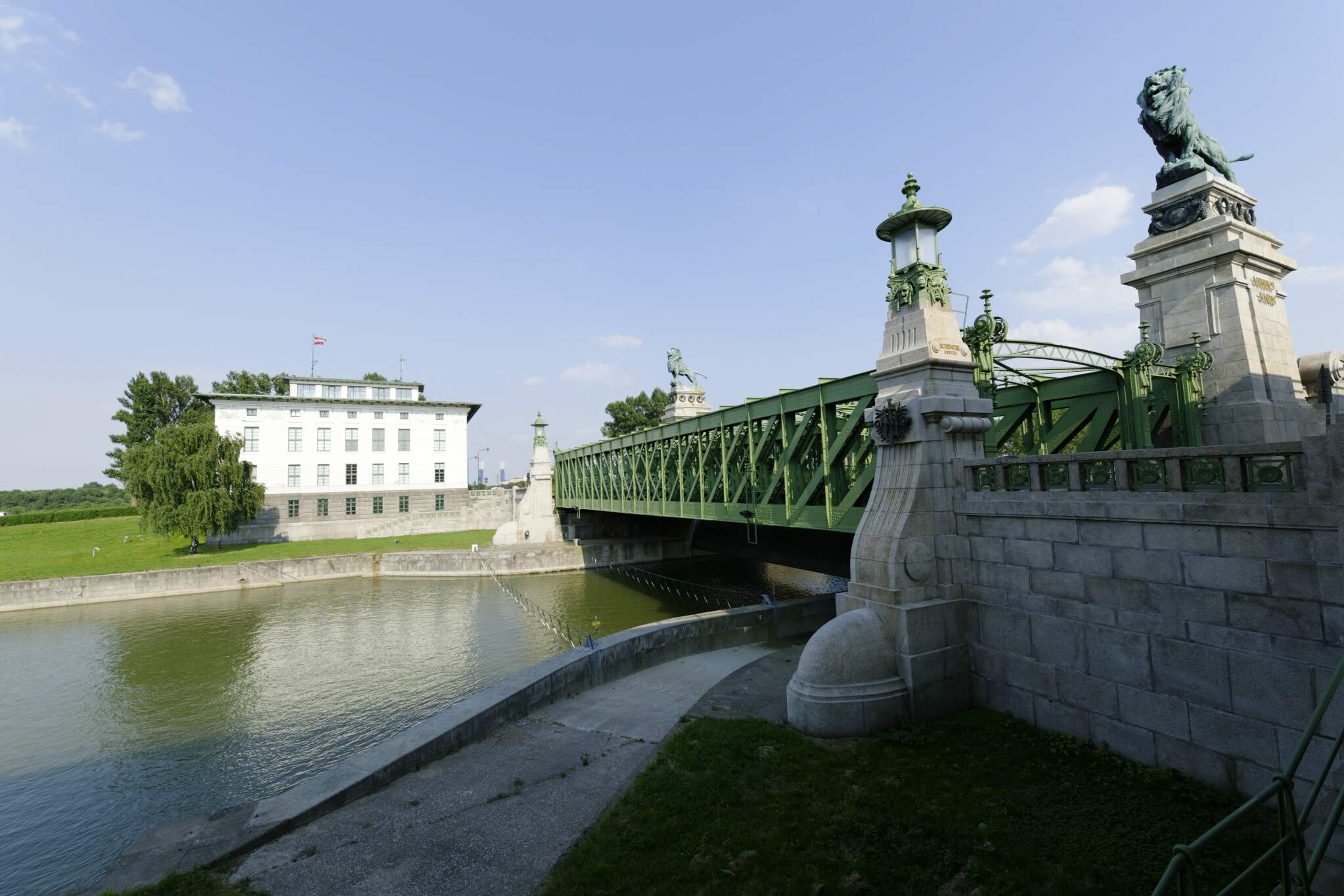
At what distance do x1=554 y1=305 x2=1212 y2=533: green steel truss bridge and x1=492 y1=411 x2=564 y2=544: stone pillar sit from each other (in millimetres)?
25324

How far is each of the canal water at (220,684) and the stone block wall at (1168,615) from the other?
15.5 meters

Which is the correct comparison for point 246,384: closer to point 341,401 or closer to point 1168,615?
point 341,401

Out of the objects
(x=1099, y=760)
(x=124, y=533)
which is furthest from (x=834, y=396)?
(x=124, y=533)

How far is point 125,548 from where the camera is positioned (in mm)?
47219

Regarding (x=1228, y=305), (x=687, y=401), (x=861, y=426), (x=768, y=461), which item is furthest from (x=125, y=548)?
(x=1228, y=305)

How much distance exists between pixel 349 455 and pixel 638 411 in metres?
33.3

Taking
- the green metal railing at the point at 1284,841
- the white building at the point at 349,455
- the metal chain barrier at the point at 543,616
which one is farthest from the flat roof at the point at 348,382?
the green metal railing at the point at 1284,841

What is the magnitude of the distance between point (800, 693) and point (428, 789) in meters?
6.40

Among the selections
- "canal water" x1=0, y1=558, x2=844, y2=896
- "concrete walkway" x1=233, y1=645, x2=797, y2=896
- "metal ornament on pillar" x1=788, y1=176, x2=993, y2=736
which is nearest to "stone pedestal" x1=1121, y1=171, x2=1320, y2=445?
"metal ornament on pillar" x1=788, y1=176, x2=993, y2=736

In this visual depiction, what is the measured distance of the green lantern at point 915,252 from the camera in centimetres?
1236

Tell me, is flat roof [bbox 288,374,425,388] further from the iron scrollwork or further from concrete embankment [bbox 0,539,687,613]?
the iron scrollwork

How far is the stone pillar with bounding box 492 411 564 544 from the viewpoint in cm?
4912

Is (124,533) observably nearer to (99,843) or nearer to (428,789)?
(99,843)

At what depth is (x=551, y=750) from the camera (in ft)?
35.6
